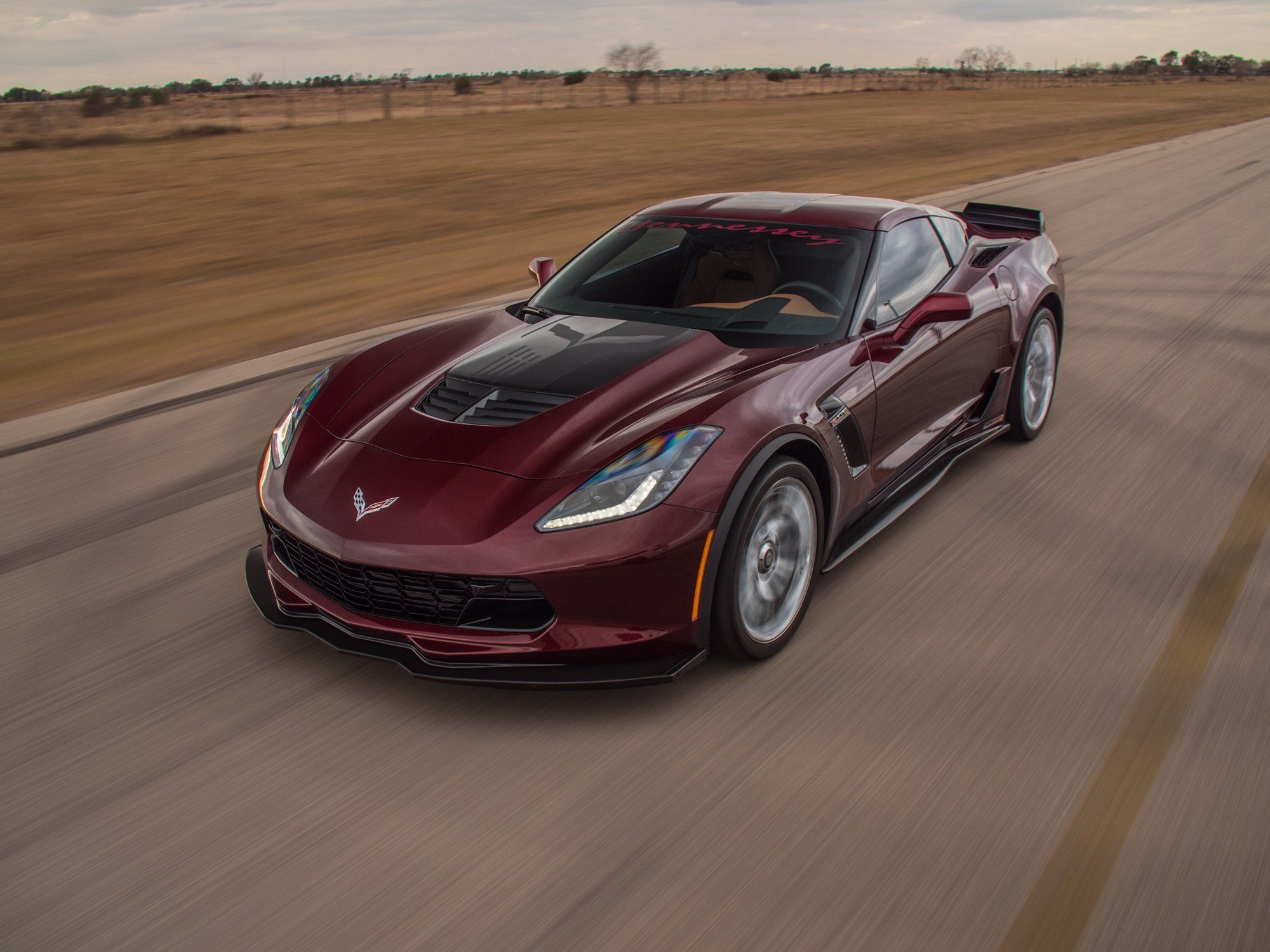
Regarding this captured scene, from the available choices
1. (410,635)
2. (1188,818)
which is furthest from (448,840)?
(1188,818)

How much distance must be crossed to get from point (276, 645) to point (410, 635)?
2.44 feet

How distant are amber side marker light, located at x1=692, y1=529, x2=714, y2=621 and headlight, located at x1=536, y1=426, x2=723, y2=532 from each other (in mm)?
173

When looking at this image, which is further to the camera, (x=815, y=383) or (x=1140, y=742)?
(x=815, y=383)

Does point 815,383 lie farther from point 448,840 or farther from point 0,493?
point 0,493

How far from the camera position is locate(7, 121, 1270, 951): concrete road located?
8.07ft

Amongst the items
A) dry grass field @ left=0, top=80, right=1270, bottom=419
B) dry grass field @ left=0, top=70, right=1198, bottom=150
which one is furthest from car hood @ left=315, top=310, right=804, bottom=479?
dry grass field @ left=0, top=70, right=1198, bottom=150

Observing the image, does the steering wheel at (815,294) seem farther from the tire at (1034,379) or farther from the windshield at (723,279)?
the tire at (1034,379)

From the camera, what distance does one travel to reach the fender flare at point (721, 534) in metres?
3.18

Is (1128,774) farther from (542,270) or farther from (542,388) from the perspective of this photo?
(542,270)

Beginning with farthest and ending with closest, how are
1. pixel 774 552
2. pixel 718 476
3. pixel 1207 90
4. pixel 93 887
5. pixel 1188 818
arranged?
pixel 1207 90 → pixel 774 552 → pixel 718 476 → pixel 1188 818 → pixel 93 887

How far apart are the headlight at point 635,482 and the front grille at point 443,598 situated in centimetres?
20

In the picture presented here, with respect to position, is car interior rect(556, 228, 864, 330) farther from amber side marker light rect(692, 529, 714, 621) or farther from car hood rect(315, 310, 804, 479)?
amber side marker light rect(692, 529, 714, 621)

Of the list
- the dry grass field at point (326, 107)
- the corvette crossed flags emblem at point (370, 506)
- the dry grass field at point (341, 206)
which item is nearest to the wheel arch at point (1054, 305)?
the corvette crossed flags emblem at point (370, 506)

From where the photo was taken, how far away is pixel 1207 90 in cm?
6506
